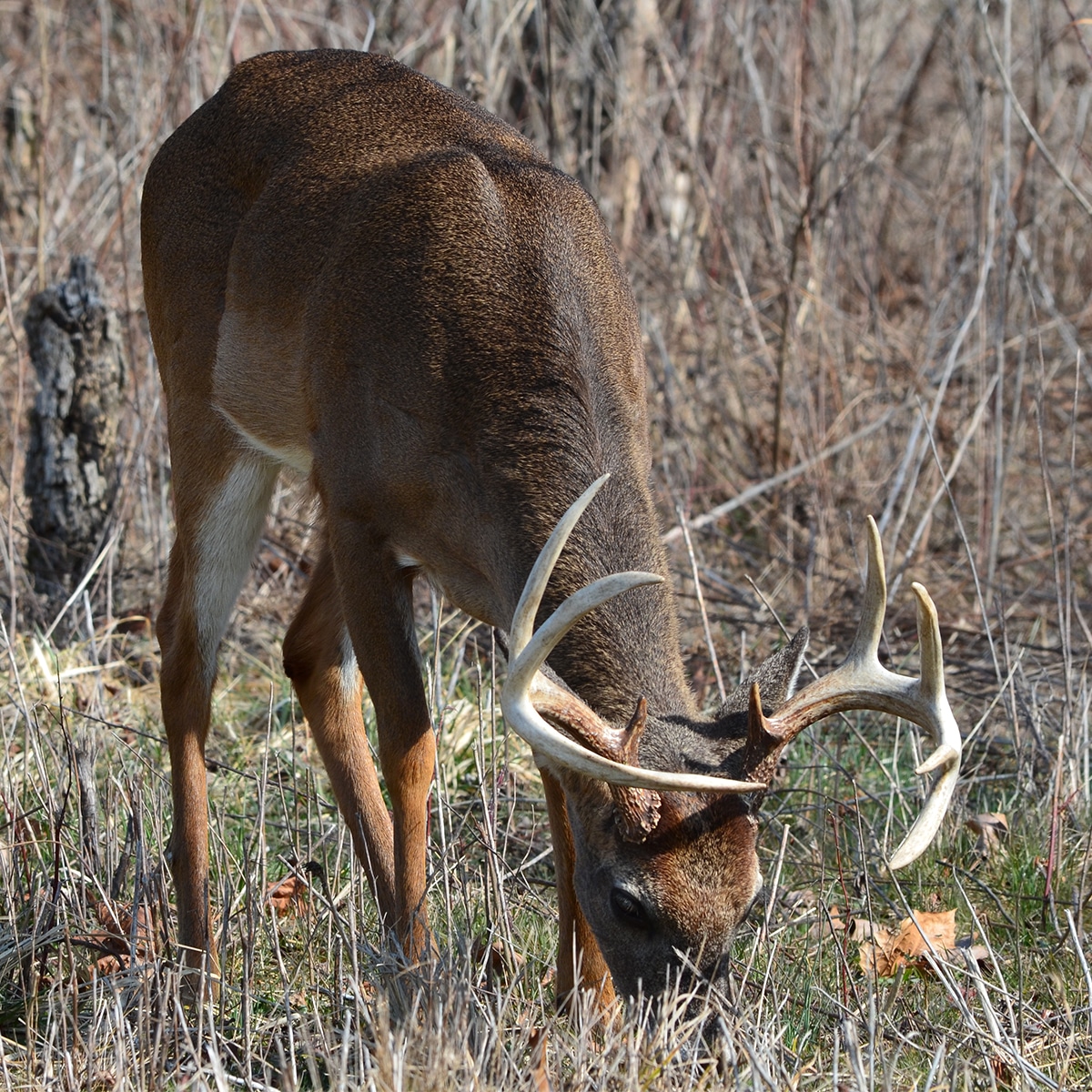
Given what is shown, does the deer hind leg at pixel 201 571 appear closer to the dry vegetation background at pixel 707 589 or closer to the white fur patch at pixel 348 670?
the dry vegetation background at pixel 707 589

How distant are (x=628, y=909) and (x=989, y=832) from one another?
181 cm

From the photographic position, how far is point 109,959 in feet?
12.0

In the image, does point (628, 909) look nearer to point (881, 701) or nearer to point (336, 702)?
point (881, 701)

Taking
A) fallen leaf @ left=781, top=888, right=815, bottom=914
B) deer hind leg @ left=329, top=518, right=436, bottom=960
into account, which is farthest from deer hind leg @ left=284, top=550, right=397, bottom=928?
fallen leaf @ left=781, top=888, right=815, bottom=914

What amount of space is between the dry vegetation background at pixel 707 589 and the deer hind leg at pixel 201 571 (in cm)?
24

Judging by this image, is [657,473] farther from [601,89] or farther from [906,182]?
[906,182]

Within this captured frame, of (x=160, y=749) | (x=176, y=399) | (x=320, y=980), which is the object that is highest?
(x=176, y=399)

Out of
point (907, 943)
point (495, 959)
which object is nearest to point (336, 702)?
point (495, 959)

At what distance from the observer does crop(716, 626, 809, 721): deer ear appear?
3.21 metres

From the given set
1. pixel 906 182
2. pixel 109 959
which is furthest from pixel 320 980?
pixel 906 182

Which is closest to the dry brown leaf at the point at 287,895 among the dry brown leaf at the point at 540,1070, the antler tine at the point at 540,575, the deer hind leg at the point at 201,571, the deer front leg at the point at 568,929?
the deer hind leg at the point at 201,571

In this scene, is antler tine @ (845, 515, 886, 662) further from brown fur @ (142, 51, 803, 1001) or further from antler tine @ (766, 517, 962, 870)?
brown fur @ (142, 51, 803, 1001)

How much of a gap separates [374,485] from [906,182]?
20.0 feet

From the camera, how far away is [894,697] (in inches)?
119
